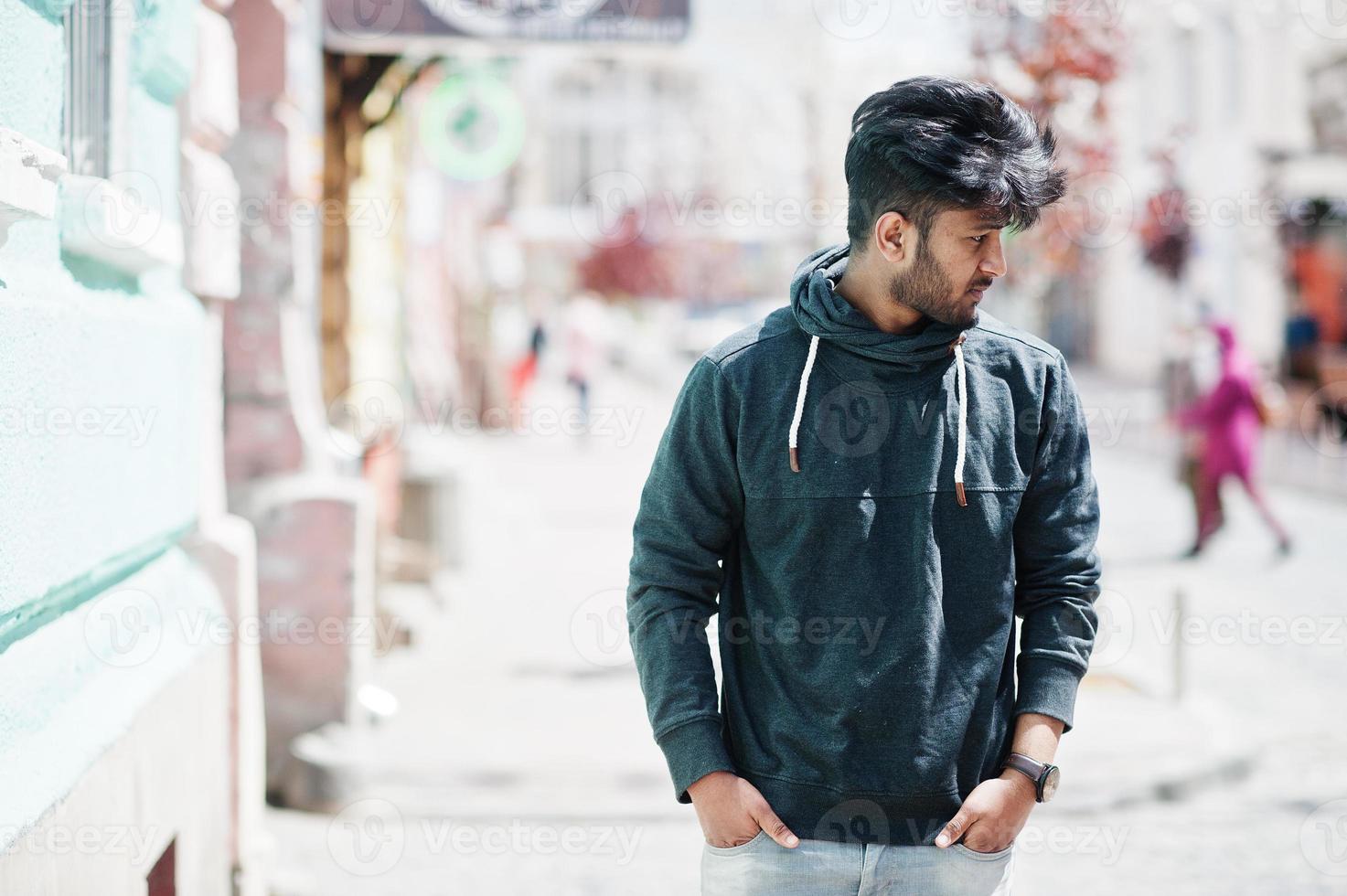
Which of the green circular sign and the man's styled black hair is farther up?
the green circular sign

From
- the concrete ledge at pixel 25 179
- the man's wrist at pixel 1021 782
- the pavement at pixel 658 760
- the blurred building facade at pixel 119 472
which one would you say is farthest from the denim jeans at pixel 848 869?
the pavement at pixel 658 760

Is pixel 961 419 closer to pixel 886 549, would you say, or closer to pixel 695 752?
pixel 886 549

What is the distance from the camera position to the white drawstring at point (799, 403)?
7.19 feet

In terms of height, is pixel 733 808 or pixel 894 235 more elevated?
pixel 894 235

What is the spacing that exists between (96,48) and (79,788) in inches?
65.8

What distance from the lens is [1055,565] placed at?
229 cm

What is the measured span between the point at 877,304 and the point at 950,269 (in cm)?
13

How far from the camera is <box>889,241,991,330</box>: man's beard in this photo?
219 cm

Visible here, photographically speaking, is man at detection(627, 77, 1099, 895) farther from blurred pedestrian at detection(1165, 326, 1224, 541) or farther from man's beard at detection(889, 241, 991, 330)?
blurred pedestrian at detection(1165, 326, 1224, 541)

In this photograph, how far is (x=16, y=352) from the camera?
2.56 m

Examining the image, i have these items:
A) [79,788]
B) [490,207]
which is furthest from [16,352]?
[490,207]

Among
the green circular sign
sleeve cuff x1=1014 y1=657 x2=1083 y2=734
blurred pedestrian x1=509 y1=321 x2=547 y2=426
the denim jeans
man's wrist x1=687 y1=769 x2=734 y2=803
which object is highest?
the green circular sign

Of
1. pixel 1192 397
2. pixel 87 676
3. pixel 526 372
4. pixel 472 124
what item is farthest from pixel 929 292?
pixel 526 372

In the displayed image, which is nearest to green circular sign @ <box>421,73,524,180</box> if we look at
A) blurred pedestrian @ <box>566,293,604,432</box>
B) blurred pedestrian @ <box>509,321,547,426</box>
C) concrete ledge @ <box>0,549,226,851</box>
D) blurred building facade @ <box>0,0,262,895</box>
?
blurred building facade @ <box>0,0,262,895</box>
